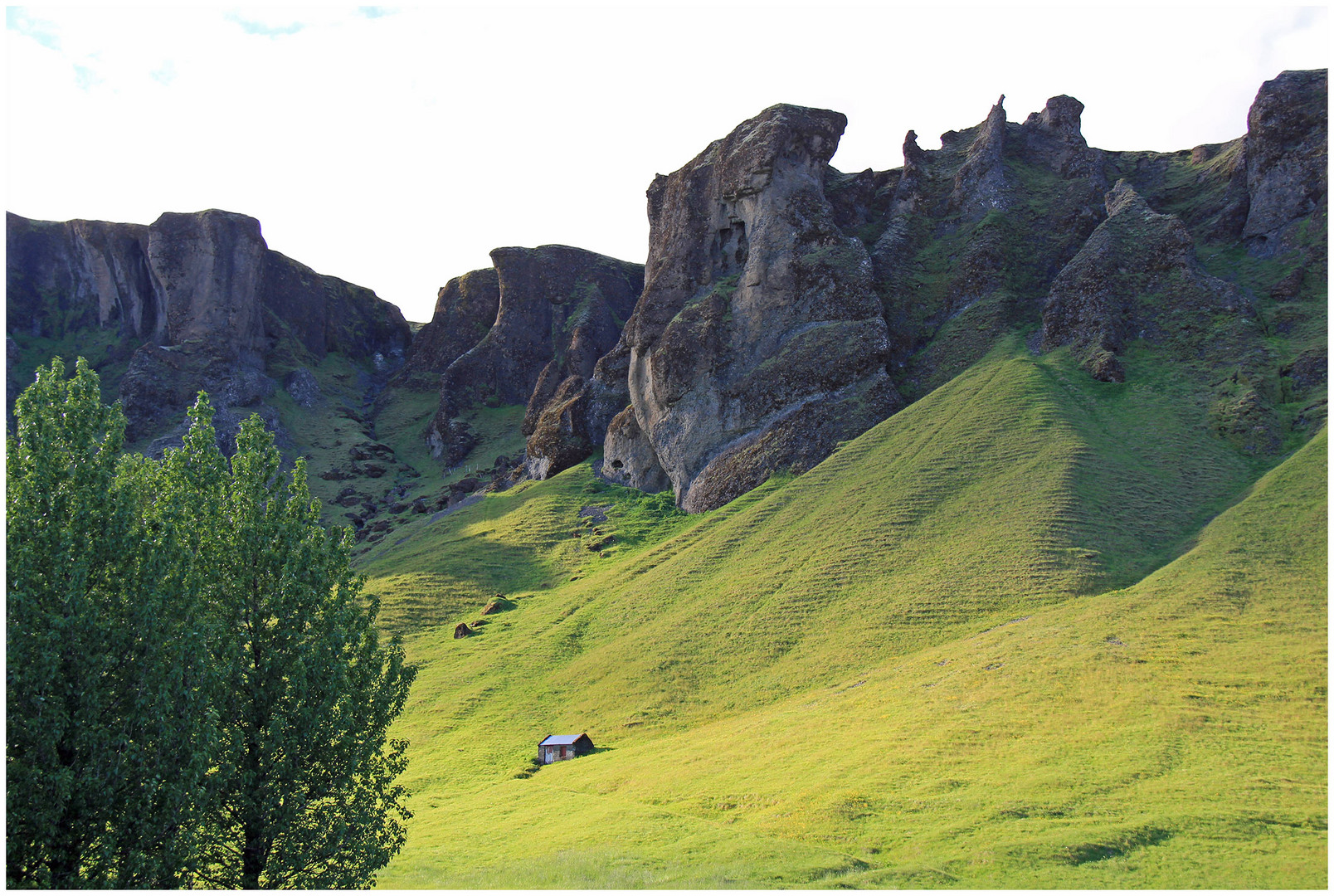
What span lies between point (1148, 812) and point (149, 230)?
→ 18234 cm

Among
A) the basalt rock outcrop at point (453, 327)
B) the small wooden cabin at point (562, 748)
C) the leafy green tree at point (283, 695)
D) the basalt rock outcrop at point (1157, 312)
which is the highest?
the basalt rock outcrop at point (453, 327)

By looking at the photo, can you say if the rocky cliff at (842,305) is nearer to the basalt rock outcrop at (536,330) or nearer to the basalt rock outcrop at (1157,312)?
the basalt rock outcrop at (1157,312)

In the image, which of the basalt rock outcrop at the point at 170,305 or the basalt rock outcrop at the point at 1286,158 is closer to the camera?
the basalt rock outcrop at the point at 1286,158

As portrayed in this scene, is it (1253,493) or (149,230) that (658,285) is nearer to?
(1253,493)

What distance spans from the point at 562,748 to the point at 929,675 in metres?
21.6

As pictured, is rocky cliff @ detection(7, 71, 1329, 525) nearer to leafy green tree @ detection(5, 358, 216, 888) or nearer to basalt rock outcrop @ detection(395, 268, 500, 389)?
basalt rock outcrop @ detection(395, 268, 500, 389)

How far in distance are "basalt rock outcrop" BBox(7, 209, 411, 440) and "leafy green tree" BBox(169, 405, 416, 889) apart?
438 feet

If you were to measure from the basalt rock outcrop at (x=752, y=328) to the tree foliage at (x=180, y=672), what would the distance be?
203 feet

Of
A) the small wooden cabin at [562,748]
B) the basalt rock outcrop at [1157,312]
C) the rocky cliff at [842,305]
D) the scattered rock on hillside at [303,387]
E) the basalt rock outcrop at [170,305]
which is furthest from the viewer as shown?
the scattered rock on hillside at [303,387]

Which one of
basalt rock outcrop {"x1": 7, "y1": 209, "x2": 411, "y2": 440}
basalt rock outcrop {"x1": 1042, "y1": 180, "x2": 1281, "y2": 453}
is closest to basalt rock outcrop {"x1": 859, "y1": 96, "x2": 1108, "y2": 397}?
basalt rock outcrop {"x1": 1042, "y1": 180, "x2": 1281, "y2": 453}

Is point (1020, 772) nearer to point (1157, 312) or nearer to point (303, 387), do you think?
point (1157, 312)

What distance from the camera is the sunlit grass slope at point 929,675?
28.4 meters

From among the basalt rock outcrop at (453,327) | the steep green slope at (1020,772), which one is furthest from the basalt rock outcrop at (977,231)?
the basalt rock outcrop at (453,327)

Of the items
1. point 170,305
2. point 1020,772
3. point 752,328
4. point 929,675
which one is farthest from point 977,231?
point 170,305
